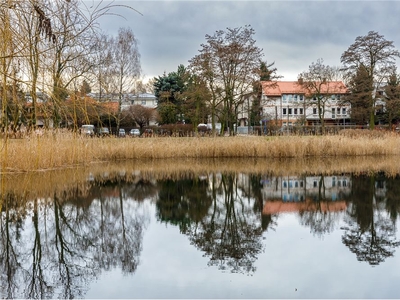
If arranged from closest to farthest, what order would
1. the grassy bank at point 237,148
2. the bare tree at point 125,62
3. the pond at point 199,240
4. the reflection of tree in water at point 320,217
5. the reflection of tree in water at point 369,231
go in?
1. the pond at point 199,240
2. the reflection of tree in water at point 369,231
3. the reflection of tree in water at point 320,217
4. the grassy bank at point 237,148
5. the bare tree at point 125,62

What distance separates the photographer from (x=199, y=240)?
405 centimetres

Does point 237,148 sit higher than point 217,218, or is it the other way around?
point 237,148

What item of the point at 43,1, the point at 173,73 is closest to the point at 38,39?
the point at 43,1

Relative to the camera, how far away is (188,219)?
16.4 feet

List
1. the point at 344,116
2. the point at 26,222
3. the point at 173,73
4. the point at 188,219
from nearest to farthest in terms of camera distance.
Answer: the point at 26,222 < the point at 188,219 < the point at 173,73 < the point at 344,116

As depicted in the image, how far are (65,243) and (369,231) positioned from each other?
3.31m

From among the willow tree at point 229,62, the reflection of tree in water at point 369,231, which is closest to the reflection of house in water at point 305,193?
the reflection of tree in water at point 369,231

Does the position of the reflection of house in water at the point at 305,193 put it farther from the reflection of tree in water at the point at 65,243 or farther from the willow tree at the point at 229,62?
the willow tree at the point at 229,62

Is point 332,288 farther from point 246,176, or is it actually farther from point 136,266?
point 246,176

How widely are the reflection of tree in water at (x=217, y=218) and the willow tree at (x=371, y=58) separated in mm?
23336

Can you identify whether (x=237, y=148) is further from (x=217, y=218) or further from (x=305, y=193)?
(x=217, y=218)

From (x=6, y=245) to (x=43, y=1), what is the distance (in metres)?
2.35

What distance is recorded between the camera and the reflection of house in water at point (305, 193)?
225 inches

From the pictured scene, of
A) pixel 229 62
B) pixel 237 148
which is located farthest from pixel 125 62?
pixel 237 148
